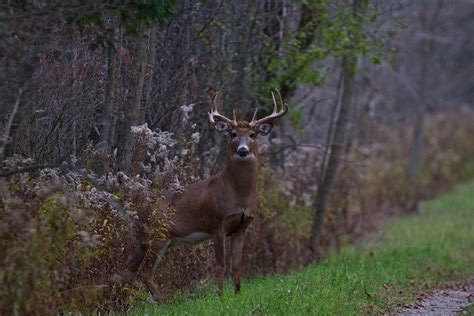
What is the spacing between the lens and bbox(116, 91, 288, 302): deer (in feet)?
36.0

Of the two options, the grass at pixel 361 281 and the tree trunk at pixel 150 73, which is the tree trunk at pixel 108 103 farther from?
the grass at pixel 361 281

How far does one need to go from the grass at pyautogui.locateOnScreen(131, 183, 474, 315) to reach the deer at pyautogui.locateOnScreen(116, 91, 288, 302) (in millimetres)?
569

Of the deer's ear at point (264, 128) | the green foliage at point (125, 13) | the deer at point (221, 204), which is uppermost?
the green foliage at point (125, 13)

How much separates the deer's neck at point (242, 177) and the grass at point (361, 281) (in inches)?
43.7

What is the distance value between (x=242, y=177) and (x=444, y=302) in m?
2.80

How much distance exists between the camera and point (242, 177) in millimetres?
11047

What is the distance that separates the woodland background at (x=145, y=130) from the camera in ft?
26.8

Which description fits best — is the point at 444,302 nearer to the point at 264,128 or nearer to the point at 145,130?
the point at 264,128

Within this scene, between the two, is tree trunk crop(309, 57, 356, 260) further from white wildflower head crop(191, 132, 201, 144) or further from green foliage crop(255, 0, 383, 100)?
white wildflower head crop(191, 132, 201, 144)

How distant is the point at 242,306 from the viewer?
31.7 ft

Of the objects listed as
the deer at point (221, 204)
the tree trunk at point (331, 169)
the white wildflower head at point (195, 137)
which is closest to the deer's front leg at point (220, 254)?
the deer at point (221, 204)

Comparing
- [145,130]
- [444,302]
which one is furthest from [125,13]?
[444,302]

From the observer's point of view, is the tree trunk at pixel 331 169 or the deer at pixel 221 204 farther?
the tree trunk at pixel 331 169

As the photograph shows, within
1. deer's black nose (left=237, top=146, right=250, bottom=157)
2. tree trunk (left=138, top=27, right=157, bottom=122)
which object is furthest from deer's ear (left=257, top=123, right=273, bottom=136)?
tree trunk (left=138, top=27, right=157, bottom=122)
